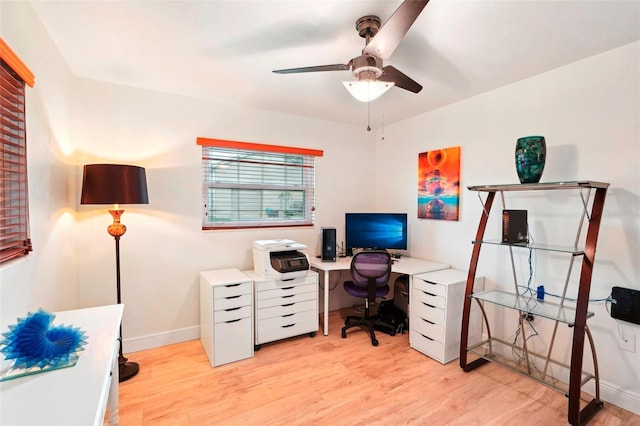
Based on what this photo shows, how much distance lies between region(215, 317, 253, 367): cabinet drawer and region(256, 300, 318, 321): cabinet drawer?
153 mm

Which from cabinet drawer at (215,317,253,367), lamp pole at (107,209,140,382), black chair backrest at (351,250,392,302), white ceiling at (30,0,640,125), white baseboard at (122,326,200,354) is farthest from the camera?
black chair backrest at (351,250,392,302)

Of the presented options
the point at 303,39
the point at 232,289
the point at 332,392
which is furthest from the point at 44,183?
the point at 332,392

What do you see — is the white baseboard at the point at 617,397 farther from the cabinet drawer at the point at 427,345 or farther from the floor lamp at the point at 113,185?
the floor lamp at the point at 113,185

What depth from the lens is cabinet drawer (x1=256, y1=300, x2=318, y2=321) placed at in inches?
109

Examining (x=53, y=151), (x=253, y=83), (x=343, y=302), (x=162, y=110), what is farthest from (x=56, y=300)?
(x=343, y=302)

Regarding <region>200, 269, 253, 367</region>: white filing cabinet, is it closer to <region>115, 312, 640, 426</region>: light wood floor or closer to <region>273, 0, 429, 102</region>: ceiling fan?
<region>115, 312, 640, 426</region>: light wood floor

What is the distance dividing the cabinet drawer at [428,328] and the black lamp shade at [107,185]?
2.60 metres

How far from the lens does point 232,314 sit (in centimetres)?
257

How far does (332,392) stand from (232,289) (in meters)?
1.14

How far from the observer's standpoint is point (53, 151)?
6.49ft

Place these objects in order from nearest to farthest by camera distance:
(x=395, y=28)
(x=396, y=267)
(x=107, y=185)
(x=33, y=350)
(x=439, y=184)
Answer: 1. (x=33, y=350)
2. (x=395, y=28)
3. (x=107, y=185)
4. (x=396, y=267)
5. (x=439, y=184)

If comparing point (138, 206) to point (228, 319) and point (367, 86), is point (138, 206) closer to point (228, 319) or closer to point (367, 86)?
point (228, 319)

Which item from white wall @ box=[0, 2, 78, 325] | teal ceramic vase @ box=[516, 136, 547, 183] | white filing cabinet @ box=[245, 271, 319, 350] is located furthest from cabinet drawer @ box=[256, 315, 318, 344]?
teal ceramic vase @ box=[516, 136, 547, 183]

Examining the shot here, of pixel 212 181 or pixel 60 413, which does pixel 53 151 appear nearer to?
pixel 212 181
